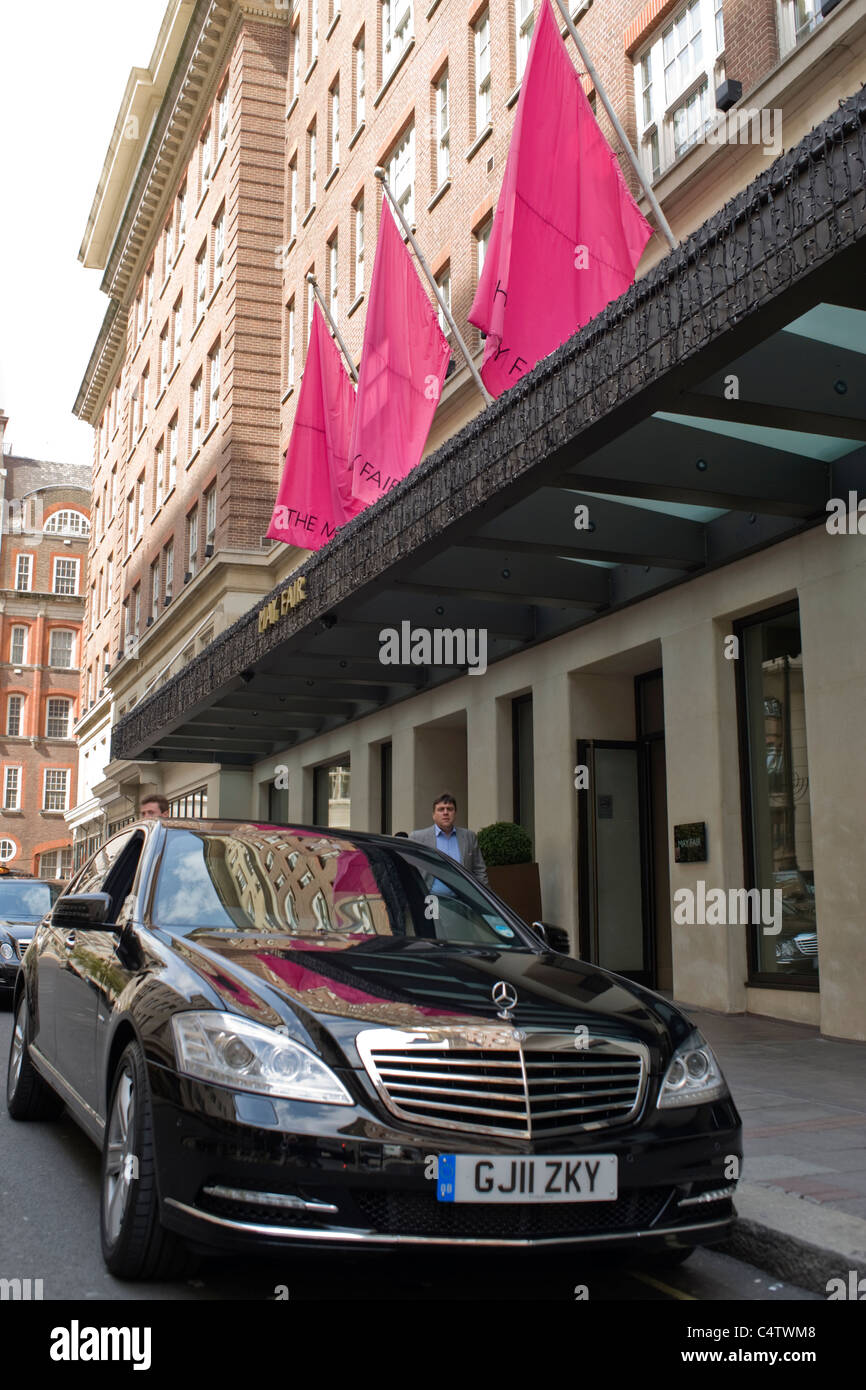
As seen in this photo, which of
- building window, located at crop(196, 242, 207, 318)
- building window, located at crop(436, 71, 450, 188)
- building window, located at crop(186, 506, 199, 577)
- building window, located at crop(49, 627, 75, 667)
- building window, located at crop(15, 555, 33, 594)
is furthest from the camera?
building window, located at crop(15, 555, 33, 594)

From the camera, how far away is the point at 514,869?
14141mm

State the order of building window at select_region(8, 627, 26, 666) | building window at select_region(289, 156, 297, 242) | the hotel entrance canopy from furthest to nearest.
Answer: building window at select_region(8, 627, 26, 666) < building window at select_region(289, 156, 297, 242) < the hotel entrance canopy

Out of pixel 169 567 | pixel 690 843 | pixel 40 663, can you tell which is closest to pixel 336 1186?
pixel 690 843

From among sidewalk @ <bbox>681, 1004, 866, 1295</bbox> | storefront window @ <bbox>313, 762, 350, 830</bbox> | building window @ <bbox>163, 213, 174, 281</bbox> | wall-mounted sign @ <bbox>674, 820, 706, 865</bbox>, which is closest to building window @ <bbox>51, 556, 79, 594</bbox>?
building window @ <bbox>163, 213, 174, 281</bbox>

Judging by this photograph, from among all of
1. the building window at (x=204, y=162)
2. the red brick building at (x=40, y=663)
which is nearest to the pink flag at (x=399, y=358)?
the building window at (x=204, y=162)

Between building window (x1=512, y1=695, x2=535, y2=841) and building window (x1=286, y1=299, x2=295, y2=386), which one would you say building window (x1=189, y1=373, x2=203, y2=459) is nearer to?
building window (x1=286, y1=299, x2=295, y2=386)

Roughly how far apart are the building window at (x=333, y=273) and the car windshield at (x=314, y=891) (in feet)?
76.2

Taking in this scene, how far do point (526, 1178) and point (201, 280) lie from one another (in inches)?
1464

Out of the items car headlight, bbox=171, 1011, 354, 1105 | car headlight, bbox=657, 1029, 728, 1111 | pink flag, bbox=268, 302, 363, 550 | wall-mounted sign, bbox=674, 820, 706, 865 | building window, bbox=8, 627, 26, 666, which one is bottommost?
car headlight, bbox=657, 1029, 728, 1111

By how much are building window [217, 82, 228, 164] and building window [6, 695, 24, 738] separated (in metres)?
43.9

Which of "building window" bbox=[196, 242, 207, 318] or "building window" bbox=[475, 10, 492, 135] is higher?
"building window" bbox=[196, 242, 207, 318]

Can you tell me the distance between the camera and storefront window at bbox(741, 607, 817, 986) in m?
11.1

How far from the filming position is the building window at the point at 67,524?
7956 centimetres

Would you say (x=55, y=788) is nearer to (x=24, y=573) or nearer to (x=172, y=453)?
(x=24, y=573)
